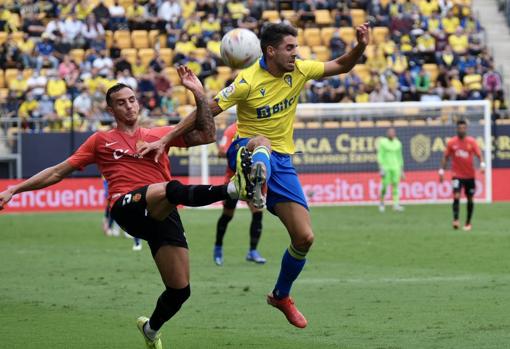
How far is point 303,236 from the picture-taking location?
35.0 ft

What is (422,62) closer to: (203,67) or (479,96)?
(479,96)

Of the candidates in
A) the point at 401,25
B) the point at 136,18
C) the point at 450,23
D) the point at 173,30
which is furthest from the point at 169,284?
the point at 450,23

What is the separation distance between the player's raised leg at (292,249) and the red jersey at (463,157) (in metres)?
13.9

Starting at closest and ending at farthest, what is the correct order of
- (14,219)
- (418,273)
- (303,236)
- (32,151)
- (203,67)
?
(303,236), (418,273), (14,219), (32,151), (203,67)

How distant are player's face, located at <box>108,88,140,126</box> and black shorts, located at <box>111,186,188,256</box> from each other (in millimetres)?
723

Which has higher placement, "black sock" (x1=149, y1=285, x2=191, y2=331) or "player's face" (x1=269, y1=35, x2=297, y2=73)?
"player's face" (x1=269, y1=35, x2=297, y2=73)

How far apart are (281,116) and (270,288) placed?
4.11 metres

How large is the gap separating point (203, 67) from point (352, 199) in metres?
6.23

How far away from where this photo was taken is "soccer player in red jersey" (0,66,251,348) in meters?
9.18

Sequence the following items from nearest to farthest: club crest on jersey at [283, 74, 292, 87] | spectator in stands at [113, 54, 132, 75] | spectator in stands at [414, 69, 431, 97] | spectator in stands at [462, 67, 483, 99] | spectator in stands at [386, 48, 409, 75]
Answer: club crest on jersey at [283, 74, 292, 87] → spectator in stands at [113, 54, 132, 75] → spectator in stands at [414, 69, 431, 97] → spectator in stands at [462, 67, 483, 99] → spectator in stands at [386, 48, 409, 75]

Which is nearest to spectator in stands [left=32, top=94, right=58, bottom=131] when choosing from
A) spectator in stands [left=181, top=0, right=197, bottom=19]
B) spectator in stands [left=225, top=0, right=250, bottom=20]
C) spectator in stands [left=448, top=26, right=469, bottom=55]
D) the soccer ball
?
spectator in stands [left=181, top=0, right=197, bottom=19]

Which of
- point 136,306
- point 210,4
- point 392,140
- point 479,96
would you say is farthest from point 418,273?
point 210,4

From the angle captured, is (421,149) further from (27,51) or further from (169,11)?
(27,51)

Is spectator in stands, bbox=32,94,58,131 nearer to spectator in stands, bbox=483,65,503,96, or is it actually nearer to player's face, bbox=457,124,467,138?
player's face, bbox=457,124,467,138
